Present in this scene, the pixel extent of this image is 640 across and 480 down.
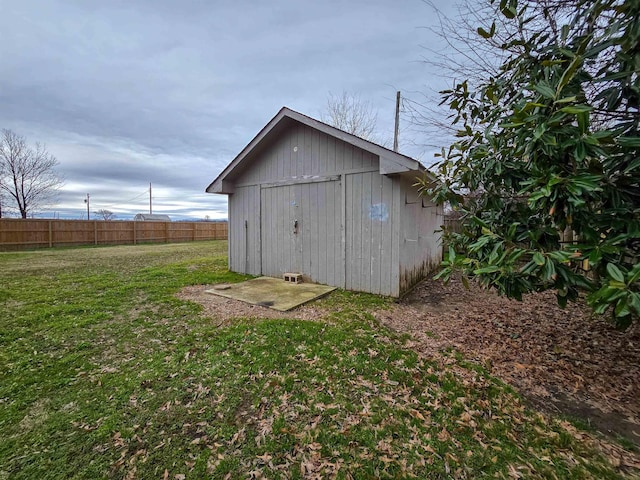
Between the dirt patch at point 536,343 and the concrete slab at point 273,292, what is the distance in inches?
7.9

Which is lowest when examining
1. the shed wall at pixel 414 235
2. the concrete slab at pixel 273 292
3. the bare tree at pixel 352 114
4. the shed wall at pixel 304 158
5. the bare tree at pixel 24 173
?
the concrete slab at pixel 273 292

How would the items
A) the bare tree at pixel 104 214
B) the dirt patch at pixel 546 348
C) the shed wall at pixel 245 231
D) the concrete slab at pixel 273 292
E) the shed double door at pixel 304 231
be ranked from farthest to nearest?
the bare tree at pixel 104 214
the shed wall at pixel 245 231
the shed double door at pixel 304 231
the concrete slab at pixel 273 292
the dirt patch at pixel 546 348

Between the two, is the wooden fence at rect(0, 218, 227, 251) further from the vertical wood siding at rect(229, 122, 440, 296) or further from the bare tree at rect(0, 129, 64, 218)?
the vertical wood siding at rect(229, 122, 440, 296)

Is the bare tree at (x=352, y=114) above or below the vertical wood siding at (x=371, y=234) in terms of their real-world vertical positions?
above

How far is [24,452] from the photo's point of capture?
1681 mm

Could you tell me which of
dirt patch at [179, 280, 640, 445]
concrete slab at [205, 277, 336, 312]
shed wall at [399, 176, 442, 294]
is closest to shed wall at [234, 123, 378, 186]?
shed wall at [399, 176, 442, 294]

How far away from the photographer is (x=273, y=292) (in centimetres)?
530

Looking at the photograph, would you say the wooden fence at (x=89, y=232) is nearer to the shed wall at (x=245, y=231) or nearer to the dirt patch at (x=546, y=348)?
the shed wall at (x=245, y=231)

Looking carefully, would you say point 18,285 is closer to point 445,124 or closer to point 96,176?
point 445,124

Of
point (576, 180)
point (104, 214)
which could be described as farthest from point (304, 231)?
point (104, 214)

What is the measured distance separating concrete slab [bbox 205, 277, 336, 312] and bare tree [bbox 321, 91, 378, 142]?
10.4m

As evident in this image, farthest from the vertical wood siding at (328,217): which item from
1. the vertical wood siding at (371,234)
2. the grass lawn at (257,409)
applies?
the grass lawn at (257,409)

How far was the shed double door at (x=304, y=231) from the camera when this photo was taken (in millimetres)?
5641

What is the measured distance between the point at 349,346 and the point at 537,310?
3542 millimetres
